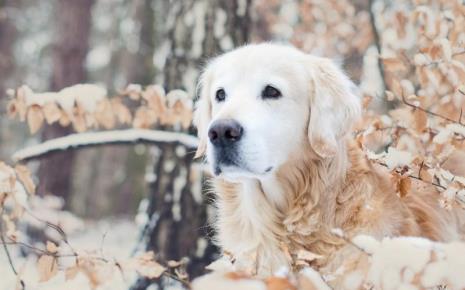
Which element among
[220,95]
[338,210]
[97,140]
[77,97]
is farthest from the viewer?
[97,140]

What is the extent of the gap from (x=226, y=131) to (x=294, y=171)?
50 cm

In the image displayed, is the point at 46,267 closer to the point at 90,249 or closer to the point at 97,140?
the point at 90,249

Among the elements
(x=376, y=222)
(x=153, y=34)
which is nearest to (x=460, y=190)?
(x=376, y=222)

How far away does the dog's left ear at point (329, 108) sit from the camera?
3.08 meters

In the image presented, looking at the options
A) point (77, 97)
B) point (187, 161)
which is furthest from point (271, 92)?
point (187, 161)

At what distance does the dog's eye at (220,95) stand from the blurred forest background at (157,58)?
2.48 feet

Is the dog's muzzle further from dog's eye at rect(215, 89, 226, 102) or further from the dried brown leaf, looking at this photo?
the dried brown leaf

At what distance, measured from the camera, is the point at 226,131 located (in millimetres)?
2836

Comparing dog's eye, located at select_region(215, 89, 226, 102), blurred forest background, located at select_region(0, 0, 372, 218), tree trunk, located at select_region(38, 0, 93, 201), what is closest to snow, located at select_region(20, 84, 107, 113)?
blurred forest background, located at select_region(0, 0, 372, 218)

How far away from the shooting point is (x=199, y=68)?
482 cm

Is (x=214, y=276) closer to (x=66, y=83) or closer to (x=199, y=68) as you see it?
(x=199, y=68)

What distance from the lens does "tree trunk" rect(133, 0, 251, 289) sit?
4746 millimetres

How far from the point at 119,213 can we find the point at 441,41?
759 inches

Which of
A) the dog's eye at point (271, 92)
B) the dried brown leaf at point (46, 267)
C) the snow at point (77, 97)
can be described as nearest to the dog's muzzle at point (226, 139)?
the dog's eye at point (271, 92)
